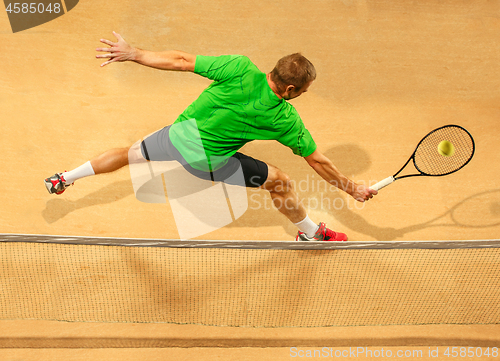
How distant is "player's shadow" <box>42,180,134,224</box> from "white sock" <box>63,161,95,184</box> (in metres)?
0.44

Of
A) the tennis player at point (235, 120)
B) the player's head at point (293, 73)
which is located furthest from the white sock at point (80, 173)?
the player's head at point (293, 73)

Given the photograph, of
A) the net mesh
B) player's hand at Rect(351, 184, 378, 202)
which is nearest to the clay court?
the net mesh

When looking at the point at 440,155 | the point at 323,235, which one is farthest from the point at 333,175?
the point at 440,155

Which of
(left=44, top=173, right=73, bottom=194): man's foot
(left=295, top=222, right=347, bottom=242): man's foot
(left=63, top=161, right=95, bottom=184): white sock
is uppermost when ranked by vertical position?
(left=63, top=161, right=95, bottom=184): white sock

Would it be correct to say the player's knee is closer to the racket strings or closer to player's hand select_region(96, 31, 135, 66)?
the racket strings

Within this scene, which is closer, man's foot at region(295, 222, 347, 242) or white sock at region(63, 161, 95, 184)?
white sock at region(63, 161, 95, 184)

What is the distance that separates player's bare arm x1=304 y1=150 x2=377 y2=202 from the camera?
3.33 m

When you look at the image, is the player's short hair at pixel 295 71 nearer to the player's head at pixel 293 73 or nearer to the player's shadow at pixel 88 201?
the player's head at pixel 293 73

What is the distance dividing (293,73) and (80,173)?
87.1 inches

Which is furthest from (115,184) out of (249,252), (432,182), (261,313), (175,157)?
(432,182)

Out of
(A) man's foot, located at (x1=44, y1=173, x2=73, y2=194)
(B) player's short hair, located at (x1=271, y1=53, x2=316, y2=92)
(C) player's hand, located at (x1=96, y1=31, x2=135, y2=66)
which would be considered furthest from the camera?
(A) man's foot, located at (x1=44, y1=173, x2=73, y2=194)

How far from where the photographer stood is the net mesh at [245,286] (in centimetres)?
360

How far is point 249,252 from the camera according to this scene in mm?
3920

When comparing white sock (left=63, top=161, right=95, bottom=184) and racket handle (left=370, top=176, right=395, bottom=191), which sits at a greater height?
white sock (left=63, top=161, right=95, bottom=184)
